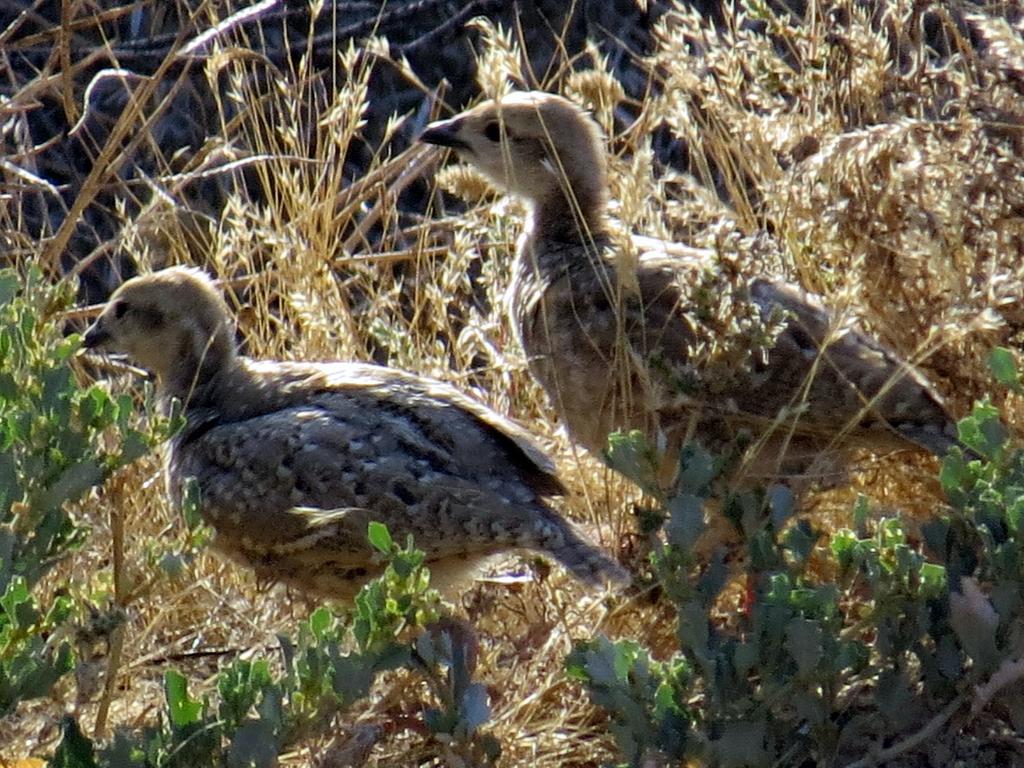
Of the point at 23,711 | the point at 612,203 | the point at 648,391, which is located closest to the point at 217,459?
the point at 23,711

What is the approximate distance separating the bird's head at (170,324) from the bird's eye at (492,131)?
3.39ft

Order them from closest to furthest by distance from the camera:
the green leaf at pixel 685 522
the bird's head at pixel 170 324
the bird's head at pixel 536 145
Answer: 1. the green leaf at pixel 685 522
2. the bird's head at pixel 170 324
3. the bird's head at pixel 536 145

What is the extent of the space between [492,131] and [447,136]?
0.50ft

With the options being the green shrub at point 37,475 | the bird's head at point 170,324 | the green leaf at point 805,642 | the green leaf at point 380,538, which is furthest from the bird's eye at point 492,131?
the green leaf at point 805,642

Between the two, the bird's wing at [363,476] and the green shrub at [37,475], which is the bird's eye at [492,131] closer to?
the bird's wing at [363,476]

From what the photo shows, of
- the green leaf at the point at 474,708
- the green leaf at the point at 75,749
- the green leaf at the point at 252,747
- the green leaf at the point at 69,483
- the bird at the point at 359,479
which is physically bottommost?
the bird at the point at 359,479

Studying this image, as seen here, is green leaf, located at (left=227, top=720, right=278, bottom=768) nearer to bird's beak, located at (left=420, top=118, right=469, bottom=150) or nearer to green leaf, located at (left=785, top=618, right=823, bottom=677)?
green leaf, located at (left=785, top=618, right=823, bottom=677)

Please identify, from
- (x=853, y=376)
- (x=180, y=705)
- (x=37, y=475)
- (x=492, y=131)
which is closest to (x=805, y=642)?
(x=180, y=705)

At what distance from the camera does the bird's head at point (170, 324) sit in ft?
19.6

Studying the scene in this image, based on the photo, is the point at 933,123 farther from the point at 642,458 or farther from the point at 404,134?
the point at 404,134

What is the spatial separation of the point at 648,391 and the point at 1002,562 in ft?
4.02

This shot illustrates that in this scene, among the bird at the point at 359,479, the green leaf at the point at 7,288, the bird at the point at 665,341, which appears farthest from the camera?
the bird at the point at 359,479

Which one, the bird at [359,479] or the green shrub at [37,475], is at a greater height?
the green shrub at [37,475]

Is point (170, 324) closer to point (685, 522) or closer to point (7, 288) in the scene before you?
point (7, 288)
